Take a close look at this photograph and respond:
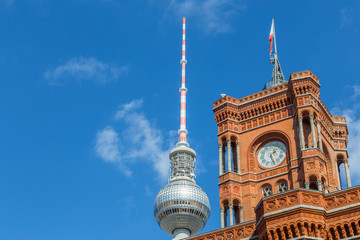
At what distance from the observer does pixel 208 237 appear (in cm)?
4256

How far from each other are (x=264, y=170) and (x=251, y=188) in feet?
6.84

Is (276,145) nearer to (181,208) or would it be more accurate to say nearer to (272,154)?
(272,154)

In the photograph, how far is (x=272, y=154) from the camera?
63031mm

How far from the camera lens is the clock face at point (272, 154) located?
62406 mm

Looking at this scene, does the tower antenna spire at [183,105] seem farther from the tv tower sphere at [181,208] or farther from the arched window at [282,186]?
the arched window at [282,186]

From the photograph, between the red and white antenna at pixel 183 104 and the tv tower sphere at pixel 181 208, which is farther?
the red and white antenna at pixel 183 104

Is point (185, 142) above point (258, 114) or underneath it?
above

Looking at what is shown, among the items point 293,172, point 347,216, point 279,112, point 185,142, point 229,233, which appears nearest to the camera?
point 347,216

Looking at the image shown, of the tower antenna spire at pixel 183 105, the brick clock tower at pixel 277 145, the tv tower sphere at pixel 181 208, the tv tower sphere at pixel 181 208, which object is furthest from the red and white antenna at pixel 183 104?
the brick clock tower at pixel 277 145

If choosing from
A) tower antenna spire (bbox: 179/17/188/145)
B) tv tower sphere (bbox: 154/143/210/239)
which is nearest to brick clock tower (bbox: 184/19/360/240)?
tv tower sphere (bbox: 154/143/210/239)

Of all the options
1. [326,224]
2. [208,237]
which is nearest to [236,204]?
[208,237]

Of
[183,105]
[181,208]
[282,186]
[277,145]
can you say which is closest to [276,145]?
[277,145]

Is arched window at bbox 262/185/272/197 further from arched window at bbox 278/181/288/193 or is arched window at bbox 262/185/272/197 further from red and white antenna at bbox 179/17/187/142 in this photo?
red and white antenna at bbox 179/17/187/142

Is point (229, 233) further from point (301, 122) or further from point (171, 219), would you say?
point (171, 219)
